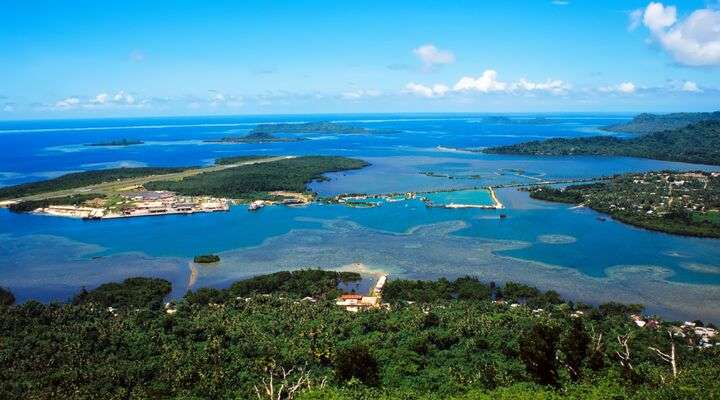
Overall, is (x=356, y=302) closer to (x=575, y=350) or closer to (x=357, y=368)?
(x=357, y=368)

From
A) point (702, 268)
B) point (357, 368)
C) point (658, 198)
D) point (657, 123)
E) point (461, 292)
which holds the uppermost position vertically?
point (657, 123)

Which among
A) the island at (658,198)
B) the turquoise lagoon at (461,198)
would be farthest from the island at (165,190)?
the island at (658,198)

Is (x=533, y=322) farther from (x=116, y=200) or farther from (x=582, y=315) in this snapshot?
(x=116, y=200)

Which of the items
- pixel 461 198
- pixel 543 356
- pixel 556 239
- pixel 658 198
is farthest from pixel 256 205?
pixel 543 356

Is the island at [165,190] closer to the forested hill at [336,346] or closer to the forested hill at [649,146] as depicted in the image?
the forested hill at [336,346]

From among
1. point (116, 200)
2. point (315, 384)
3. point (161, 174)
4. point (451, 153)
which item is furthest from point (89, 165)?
point (315, 384)

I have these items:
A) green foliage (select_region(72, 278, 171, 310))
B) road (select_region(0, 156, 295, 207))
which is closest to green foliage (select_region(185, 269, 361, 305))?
green foliage (select_region(72, 278, 171, 310))
